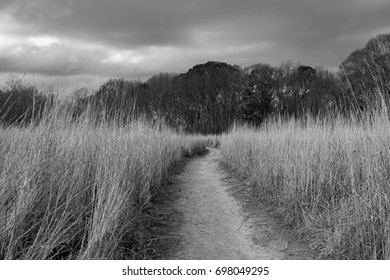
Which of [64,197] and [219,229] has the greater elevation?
[64,197]

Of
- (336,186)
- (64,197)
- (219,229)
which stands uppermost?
(64,197)

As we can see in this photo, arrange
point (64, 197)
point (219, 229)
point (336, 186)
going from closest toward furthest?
point (64, 197)
point (336, 186)
point (219, 229)

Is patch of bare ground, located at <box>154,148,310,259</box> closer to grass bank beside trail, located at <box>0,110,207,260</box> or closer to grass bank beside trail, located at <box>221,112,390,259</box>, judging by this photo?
grass bank beside trail, located at <box>221,112,390,259</box>

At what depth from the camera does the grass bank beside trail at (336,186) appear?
278 centimetres

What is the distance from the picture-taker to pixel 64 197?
3094 mm

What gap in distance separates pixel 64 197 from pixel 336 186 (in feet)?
11.4

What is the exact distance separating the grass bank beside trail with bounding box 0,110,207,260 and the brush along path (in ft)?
2.37

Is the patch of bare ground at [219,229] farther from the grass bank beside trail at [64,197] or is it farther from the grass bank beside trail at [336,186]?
→ the grass bank beside trail at [64,197]

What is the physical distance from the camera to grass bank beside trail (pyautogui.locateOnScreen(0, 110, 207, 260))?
2.42 meters

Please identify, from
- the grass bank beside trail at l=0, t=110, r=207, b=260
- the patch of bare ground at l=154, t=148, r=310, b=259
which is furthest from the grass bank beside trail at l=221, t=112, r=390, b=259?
the grass bank beside trail at l=0, t=110, r=207, b=260

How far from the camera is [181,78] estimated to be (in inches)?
1671

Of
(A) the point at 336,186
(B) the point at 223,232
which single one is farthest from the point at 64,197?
(A) the point at 336,186

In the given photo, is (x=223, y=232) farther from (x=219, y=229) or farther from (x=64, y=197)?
(x=64, y=197)
